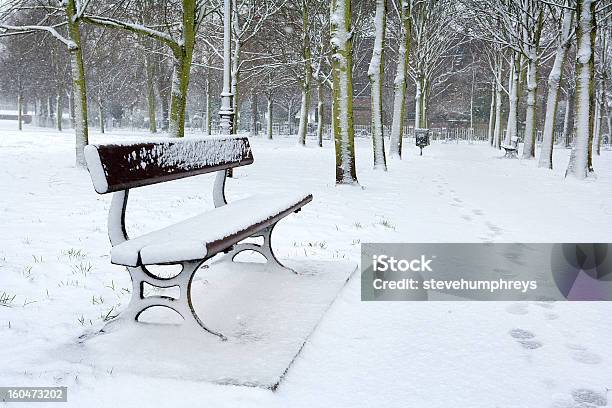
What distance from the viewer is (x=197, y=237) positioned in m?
3.28

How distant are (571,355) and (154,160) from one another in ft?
9.40

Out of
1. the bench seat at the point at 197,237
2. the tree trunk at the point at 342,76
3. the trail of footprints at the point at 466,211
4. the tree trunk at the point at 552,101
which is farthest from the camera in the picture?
the tree trunk at the point at 552,101

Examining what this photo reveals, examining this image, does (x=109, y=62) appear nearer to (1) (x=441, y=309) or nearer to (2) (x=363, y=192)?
(2) (x=363, y=192)

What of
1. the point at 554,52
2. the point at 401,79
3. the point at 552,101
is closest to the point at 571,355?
the point at 552,101

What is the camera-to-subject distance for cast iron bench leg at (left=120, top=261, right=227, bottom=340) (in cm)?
323

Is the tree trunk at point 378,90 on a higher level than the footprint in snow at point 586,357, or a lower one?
higher

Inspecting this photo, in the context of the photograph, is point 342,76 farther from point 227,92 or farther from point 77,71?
point 77,71

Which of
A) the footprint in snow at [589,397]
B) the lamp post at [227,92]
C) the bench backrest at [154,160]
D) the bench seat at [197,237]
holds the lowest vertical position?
the footprint in snow at [589,397]

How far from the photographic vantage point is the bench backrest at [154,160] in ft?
10.6

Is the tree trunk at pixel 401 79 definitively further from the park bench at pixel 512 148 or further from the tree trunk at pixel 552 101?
the park bench at pixel 512 148

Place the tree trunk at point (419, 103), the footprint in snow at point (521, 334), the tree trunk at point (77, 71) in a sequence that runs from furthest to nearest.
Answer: the tree trunk at point (419, 103)
the tree trunk at point (77, 71)
the footprint in snow at point (521, 334)

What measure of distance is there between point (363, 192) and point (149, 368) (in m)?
7.58

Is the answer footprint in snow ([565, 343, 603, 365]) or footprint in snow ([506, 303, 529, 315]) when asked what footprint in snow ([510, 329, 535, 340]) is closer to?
footprint in snow ([565, 343, 603, 365])

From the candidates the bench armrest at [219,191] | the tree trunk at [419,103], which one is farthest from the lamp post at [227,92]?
the tree trunk at [419,103]
